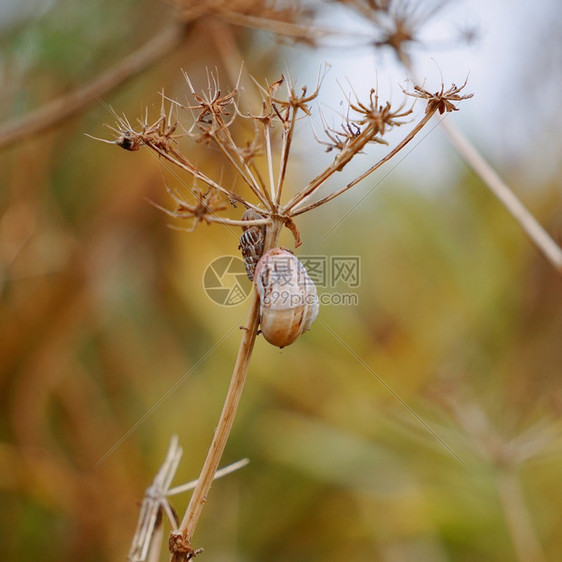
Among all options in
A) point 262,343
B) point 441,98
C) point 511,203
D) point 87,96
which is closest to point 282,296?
point 441,98

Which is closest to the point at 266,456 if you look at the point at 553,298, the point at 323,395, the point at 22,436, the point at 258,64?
the point at 323,395

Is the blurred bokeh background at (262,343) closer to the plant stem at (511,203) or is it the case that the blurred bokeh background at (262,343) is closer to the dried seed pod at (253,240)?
the plant stem at (511,203)

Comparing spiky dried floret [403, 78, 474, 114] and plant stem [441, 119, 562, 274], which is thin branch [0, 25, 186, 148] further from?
spiky dried floret [403, 78, 474, 114]

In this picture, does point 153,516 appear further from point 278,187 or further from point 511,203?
point 511,203

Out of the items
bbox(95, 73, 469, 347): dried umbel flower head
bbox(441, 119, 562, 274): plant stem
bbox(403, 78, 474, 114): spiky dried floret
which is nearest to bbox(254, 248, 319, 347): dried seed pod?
bbox(95, 73, 469, 347): dried umbel flower head

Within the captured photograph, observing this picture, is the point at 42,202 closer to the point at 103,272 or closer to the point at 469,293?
the point at 103,272

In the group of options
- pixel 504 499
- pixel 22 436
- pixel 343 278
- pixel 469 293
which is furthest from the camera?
pixel 469 293
